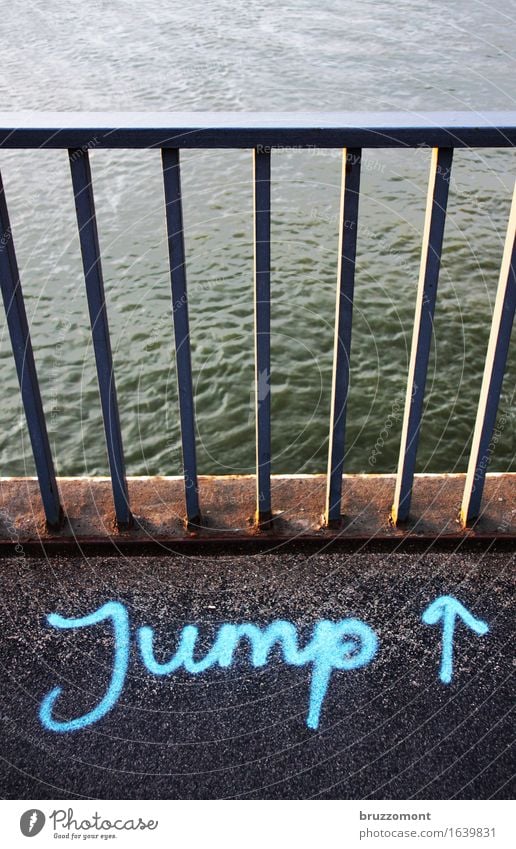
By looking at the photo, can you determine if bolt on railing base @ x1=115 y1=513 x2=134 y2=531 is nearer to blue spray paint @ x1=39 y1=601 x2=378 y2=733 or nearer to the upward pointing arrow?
blue spray paint @ x1=39 y1=601 x2=378 y2=733

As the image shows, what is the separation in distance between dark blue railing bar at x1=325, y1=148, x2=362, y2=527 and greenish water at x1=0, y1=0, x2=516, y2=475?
101 inches

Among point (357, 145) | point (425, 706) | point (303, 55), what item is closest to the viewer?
point (357, 145)

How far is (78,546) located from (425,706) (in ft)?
4.40

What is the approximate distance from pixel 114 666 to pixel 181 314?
3.75 ft

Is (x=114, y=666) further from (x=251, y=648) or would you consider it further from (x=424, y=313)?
(x=424, y=313)

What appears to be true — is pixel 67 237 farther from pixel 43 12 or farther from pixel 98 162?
pixel 43 12

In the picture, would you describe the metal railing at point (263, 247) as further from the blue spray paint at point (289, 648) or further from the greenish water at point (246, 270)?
the greenish water at point (246, 270)

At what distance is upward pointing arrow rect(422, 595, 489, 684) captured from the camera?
2.52 m

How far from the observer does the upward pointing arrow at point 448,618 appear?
8.27 feet

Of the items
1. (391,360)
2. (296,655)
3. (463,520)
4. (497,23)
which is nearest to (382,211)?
(391,360)

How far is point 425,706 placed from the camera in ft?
7.75
